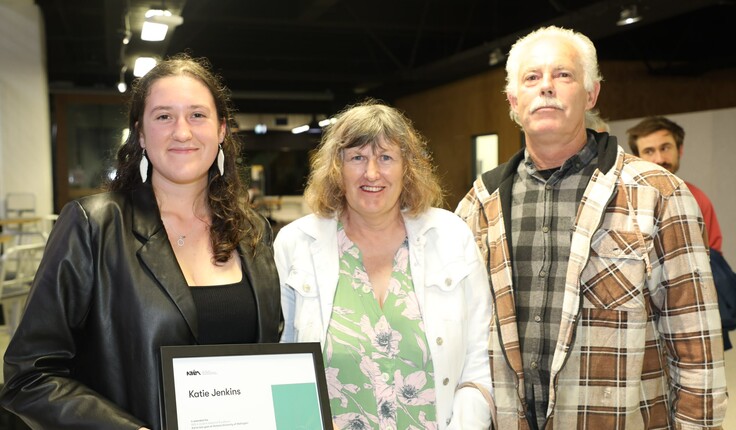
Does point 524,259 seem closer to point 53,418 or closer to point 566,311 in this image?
point 566,311

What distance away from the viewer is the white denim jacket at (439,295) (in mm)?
2189

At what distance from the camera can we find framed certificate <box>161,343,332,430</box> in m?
1.69

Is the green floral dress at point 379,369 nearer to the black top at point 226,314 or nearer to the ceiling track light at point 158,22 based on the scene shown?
the black top at point 226,314

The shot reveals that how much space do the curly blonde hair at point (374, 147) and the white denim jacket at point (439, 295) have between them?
3.2 inches

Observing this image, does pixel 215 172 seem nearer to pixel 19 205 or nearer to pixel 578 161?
pixel 578 161

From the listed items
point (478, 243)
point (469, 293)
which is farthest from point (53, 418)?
point (478, 243)

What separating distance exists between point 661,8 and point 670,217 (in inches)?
260

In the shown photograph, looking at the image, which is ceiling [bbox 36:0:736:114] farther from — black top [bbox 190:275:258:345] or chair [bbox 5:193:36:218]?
black top [bbox 190:275:258:345]

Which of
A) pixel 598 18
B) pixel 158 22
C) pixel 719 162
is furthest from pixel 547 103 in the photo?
pixel 719 162

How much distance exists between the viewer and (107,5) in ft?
28.0

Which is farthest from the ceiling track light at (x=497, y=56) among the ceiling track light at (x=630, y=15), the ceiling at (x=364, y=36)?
the ceiling track light at (x=630, y=15)

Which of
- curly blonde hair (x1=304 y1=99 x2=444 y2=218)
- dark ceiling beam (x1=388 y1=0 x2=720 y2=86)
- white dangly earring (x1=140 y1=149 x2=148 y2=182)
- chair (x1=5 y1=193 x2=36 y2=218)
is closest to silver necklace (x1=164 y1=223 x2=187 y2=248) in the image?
white dangly earring (x1=140 y1=149 x2=148 y2=182)

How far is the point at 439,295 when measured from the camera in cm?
226

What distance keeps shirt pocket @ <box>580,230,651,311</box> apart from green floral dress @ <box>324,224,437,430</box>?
58 cm
